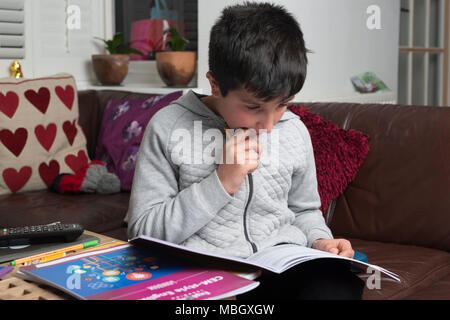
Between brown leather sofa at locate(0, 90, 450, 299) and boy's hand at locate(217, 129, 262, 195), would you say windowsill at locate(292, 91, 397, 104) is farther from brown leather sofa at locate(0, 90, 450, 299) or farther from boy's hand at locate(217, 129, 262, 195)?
boy's hand at locate(217, 129, 262, 195)

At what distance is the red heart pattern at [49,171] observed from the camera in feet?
7.82

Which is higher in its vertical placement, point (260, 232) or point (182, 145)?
point (182, 145)

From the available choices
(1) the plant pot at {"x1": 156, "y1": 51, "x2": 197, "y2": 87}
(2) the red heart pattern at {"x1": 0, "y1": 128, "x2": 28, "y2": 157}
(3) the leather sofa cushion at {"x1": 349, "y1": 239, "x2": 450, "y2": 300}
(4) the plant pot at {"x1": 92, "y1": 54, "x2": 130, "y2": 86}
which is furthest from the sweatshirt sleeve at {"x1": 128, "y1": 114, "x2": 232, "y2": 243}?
(4) the plant pot at {"x1": 92, "y1": 54, "x2": 130, "y2": 86}

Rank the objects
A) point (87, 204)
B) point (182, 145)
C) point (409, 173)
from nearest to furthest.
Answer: point (182, 145), point (409, 173), point (87, 204)

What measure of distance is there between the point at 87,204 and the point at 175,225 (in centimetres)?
116

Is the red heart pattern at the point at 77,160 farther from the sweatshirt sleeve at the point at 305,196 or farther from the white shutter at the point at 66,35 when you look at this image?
the sweatshirt sleeve at the point at 305,196

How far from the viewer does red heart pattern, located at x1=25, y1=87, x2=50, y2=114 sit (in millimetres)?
2400

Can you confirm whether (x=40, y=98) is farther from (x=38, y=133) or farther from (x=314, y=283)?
(x=314, y=283)

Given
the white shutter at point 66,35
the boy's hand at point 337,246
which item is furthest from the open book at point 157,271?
the white shutter at point 66,35

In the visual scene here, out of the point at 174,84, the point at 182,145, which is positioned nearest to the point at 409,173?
the point at 182,145

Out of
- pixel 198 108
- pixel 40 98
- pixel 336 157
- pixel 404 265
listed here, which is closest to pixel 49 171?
pixel 40 98

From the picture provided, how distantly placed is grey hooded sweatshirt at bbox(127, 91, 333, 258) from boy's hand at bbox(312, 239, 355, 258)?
1.8 inches
